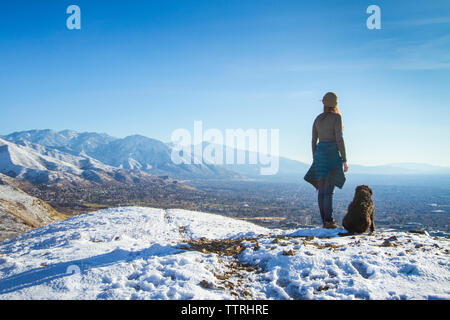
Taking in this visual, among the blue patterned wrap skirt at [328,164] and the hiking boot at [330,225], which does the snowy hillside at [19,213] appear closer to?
the hiking boot at [330,225]

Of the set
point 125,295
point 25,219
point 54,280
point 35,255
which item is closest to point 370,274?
point 125,295

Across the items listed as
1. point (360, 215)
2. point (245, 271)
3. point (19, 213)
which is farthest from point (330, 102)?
point (19, 213)

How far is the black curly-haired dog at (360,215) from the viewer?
9477mm

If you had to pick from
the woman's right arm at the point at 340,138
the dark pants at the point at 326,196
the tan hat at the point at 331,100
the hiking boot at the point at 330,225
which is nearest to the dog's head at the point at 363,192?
the dark pants at the point at 326,196

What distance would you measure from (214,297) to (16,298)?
12.6 feet

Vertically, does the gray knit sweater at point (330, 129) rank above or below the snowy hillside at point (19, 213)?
above

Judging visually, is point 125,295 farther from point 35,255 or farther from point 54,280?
point 35,255

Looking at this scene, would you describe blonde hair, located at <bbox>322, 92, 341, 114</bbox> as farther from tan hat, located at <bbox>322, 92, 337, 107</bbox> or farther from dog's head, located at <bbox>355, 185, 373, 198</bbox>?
dog's head, located at <bbox>355, 185, 373, 198</bbox>

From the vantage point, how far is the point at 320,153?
10.5 metres

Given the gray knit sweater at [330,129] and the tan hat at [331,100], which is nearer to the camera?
the gray knit sweater at [330,129]

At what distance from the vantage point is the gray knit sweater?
9.98 metres

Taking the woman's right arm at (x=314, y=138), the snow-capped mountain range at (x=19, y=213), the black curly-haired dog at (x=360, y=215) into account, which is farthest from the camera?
the snow-capped mountain range at (x=19, y=213)

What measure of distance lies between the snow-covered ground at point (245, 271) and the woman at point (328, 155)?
6.93ft

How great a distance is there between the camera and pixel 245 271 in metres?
6.49
